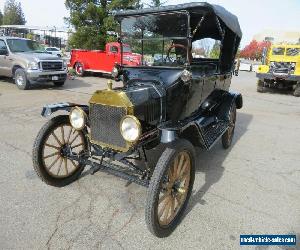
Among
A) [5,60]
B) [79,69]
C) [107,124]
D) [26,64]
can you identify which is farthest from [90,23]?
[107,124]

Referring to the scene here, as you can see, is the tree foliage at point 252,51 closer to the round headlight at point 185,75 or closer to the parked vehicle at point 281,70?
the parked vehicle at point 281,70

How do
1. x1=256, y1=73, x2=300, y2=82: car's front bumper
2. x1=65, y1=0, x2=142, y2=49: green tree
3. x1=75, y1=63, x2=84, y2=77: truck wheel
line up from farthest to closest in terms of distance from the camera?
x1=65, y1=0, x2=142, y2=49: green tree, x1=75, y1=63, x2=84, y2=77: truck wheel, x1=256, y1=73, x2=300, y2=82: car's front bumper

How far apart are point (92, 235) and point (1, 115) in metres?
5.36

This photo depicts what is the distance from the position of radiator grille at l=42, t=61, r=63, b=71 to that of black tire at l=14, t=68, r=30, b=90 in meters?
0.74

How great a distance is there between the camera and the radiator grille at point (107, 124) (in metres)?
3.22

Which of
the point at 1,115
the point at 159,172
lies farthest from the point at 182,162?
the point at 1,115

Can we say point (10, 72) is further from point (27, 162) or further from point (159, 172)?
point (159, 172)

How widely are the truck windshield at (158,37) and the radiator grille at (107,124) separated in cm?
132

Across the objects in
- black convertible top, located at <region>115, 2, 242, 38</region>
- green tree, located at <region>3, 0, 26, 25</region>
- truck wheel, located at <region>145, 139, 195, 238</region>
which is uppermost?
green tree, located at <region>3, 0, 26, 25</region>

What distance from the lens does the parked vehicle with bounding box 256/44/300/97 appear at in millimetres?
13539

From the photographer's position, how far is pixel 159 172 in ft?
9.05

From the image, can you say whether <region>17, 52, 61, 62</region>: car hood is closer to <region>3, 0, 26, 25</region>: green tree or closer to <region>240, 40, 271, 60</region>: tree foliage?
<region>240, 40, 271, 60</region>: tree foliage

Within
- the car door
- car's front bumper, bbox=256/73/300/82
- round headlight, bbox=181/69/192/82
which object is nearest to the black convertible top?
round headlight, bbox=181/69/192/82

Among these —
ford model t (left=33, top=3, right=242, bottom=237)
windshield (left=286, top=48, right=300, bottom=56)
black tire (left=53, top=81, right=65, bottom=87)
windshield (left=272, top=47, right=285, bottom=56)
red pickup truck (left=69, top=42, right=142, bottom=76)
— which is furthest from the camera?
red pickup truck (left=69, top=42, right=142, bottom=76)
